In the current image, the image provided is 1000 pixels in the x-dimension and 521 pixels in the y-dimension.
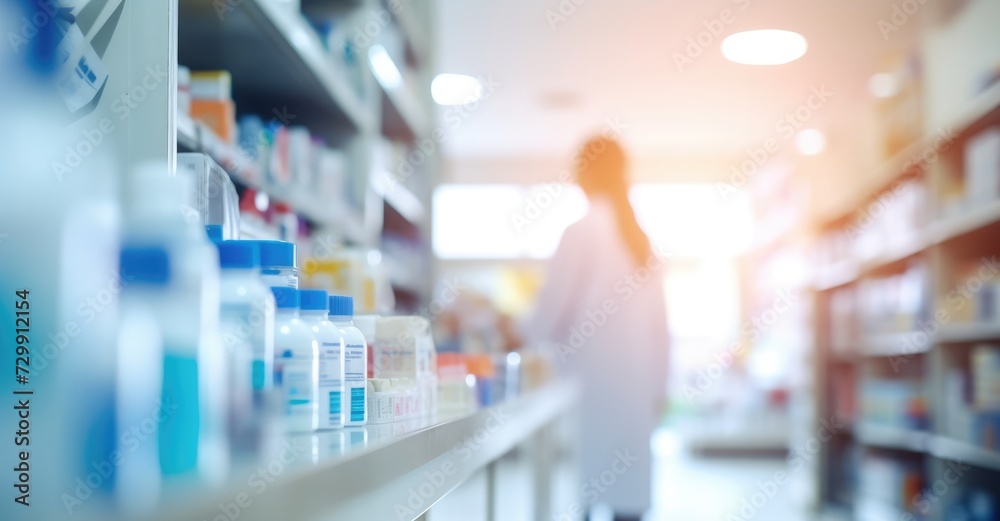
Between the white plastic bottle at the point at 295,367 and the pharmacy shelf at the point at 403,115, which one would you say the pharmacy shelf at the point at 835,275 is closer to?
the pharmacy shelf at the point at 403,115

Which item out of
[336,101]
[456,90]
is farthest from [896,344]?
[456,90]

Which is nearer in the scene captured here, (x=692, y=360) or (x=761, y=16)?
(x=761, y=16)

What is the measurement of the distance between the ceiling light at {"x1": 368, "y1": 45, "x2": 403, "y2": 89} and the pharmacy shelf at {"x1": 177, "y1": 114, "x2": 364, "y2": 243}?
553mm

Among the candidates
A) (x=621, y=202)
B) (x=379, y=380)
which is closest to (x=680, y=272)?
(x=621, y=202)

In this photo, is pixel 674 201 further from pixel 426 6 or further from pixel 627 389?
pixel 627 389

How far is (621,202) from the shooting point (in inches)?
133

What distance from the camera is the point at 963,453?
375 cm

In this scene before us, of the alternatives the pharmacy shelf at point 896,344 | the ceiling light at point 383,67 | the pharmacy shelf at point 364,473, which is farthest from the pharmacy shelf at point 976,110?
the pharmacy shelf at point 364,473

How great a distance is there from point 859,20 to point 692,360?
18.8ft

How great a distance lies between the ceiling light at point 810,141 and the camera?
Result: 827 centimetres

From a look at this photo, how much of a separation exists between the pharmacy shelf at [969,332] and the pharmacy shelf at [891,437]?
0.49 meters

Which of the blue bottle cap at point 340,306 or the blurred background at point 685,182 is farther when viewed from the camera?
the blurred background at point 685,182

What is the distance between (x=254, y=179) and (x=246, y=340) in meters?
1.39

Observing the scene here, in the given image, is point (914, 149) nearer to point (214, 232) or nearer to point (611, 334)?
point (611, 334)
